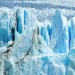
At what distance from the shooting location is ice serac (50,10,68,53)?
315 inches

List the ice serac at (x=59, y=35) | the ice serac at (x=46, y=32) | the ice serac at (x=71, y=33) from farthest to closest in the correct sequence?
the ice serac at (x=46, y=32) < the ice serac at (x=71, y=33) < the ice serac at (x=59, y=35)

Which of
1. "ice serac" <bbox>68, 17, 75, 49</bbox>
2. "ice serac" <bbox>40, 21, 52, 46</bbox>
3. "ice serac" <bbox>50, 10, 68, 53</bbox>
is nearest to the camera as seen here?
"ice serac" <bbox>50, 10, 68, 53</bbox>

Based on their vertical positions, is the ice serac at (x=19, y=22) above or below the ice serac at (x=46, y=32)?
above

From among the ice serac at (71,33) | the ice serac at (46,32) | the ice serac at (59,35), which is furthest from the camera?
the ice serac at (46,32)

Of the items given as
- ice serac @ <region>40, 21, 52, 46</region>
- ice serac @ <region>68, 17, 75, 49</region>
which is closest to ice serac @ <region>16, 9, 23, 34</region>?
ice serac @ <region>40, 21, 52, 46</region>

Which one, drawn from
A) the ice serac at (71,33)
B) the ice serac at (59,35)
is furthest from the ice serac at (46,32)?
the ice serac at (71,33)

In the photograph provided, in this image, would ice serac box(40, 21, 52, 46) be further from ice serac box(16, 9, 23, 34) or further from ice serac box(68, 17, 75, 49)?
ice serac box(16, 9, 23, 34)

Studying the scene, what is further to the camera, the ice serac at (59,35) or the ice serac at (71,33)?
the ice serac at (71,33)

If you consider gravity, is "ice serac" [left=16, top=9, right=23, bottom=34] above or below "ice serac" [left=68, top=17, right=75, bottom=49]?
above

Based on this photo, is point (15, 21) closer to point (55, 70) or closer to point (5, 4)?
point (55, 70)

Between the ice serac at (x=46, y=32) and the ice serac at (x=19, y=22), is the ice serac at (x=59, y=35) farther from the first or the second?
the ice serac at (x=19, y=22)

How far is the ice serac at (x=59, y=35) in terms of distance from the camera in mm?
7995

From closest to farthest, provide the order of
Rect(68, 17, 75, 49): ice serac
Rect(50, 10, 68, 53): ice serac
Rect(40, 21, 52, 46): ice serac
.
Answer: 1. Rect(50, 10, 68, 53): ice serac
2. Rect(68, 17, 75, 49): ice serac
3. Rect(40, 21, 52, 46): ice serac

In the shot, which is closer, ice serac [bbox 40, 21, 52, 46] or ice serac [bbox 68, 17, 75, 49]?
ice serac [bbox 68, 17, 75, 49]
